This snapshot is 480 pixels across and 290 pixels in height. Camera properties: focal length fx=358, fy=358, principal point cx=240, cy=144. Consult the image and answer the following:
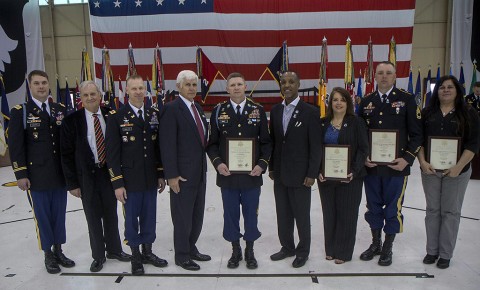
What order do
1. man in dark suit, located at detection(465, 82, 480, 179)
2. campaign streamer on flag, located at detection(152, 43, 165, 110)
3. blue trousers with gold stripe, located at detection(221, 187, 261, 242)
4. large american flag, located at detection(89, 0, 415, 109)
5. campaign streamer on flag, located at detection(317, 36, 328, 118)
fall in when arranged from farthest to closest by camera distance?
large american flag, located at detection(89, 0, 415, 109)
campaign streamer on flag, located at detection(152, 43, 165, 110)
campaign streamer on flag, located at detection(317, 36, 328, 118)
man in dark suit, located at detection(465, 82, 480, 179)
blue trousers with gold stripe, located at detection(221, 187, 261, 242)

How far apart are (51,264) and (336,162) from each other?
237 cm

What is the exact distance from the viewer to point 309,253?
120 inches

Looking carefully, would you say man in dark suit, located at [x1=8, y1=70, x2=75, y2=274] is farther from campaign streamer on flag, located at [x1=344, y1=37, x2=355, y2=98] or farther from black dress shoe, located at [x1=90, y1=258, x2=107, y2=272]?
campaign streamer on flag, located at [x1=344, y1=37, x2=355, y2=98]

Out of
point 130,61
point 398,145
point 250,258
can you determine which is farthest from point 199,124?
point 130,61

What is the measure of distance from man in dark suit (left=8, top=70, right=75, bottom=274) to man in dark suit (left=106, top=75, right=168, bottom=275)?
554 millimetres

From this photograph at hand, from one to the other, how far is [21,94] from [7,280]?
797 cm

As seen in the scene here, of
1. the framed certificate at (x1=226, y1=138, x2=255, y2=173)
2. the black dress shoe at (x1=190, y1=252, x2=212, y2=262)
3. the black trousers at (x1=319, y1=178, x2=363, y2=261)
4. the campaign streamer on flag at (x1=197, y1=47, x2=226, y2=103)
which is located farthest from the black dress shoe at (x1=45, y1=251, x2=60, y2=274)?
the campaign streamer on flag at (x1=197, y1=47, x2=226, y2=103)

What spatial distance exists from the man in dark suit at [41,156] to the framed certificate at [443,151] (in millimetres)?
2808

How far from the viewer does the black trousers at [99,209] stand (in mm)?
2719

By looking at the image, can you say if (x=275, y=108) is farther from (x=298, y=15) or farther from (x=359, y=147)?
(x=298, y=15)

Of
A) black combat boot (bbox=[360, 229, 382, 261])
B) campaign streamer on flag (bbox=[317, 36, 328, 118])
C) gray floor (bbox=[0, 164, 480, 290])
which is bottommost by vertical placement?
gray floor (bbox=[0, 164, 480, 290])

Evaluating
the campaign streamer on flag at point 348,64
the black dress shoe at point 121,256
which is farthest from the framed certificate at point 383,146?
the campaign streamer on flag at point 348,64

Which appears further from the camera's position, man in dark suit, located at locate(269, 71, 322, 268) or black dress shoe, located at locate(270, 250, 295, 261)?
black dress shoe, located at locate(270, 250, 295, 261)

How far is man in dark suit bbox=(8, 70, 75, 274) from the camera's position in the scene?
2693 millimetres
